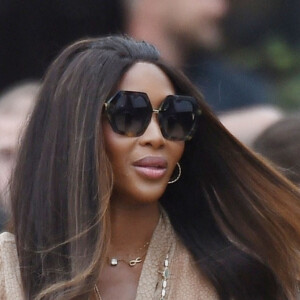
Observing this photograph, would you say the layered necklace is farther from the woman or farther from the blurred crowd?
the blurred crowd

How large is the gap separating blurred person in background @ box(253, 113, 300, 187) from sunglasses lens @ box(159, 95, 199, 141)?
98cm

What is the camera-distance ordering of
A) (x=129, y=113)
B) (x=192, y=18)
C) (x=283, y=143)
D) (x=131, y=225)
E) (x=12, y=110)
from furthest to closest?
(x=12, y=110), (x=192, y=18), (x=283, y=143), (x=131, y=225), (x=129, y=113)

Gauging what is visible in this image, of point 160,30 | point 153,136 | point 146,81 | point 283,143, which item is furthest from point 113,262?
point 160,30

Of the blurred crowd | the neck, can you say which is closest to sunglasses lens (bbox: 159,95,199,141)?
the neck

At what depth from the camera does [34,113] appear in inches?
115

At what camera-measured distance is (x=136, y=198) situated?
2781 mm

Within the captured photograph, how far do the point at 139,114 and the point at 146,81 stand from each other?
0.10m

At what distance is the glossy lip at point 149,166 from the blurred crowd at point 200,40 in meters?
1.48

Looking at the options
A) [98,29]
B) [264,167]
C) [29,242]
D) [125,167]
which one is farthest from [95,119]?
[98,29]

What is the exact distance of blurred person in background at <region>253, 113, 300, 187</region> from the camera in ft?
12.9

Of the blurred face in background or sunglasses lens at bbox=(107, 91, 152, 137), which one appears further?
the blurred face in background

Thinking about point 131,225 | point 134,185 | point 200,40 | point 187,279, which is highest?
point 200,40

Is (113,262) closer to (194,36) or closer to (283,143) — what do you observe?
(283,143)

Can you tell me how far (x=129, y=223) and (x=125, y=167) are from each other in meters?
0.19
